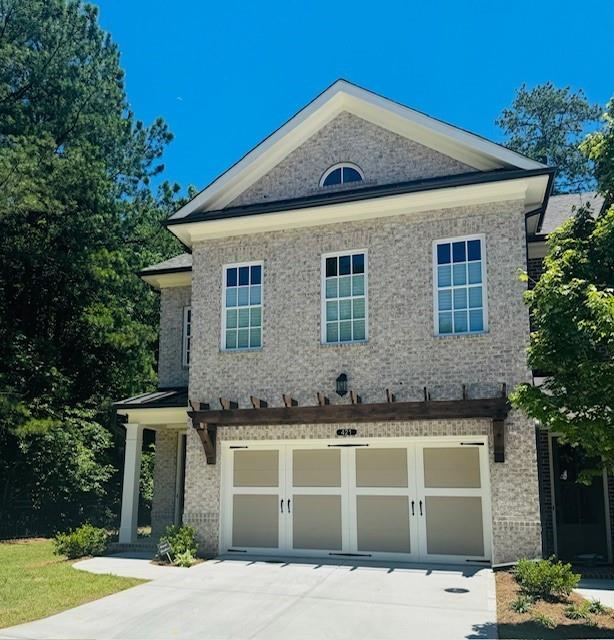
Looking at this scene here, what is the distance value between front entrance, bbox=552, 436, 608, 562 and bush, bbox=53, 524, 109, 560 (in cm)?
989

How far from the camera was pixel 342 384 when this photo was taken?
14.1 meters

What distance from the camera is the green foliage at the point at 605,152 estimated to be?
940 cm

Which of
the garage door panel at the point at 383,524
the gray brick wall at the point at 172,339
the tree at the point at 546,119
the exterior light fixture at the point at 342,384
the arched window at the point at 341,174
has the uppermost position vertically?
the tree at the point at 546,119

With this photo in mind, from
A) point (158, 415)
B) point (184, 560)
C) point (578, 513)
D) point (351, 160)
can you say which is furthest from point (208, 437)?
point (578, 513)

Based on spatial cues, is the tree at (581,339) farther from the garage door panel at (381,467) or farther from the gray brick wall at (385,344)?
the garage door panel at (381,467)

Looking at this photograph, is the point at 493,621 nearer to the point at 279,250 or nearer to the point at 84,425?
the point at 279,250

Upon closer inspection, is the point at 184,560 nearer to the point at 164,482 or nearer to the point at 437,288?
the point at 164,482

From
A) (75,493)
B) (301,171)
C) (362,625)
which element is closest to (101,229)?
(75,493)

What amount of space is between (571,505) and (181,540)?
27.2 feet

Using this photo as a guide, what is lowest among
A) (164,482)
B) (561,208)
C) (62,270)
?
(164,482)

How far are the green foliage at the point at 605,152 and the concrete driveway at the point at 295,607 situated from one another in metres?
6.07

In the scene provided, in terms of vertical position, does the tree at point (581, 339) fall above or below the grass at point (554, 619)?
above

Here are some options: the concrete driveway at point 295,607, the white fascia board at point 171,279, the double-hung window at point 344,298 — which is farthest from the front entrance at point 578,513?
the white fascia board at point 171,279

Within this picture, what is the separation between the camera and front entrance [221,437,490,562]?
13.2m
